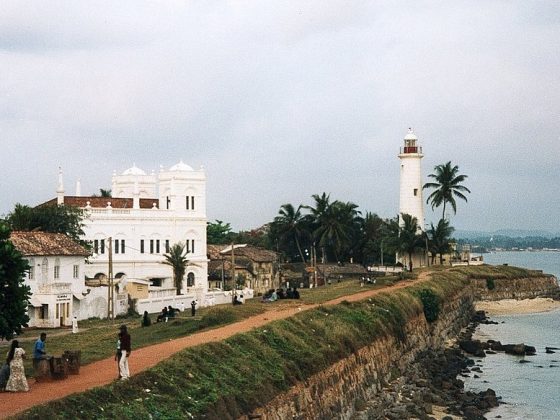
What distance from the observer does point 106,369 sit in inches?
1030

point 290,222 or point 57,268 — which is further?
point 290,222

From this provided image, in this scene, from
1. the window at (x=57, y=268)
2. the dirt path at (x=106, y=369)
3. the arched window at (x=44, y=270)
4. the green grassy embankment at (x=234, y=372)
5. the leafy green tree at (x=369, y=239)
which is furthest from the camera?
the leafy green tree at (x=369, y=239)

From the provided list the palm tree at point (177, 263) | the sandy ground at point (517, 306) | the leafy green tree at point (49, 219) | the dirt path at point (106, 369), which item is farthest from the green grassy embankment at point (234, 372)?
the sandy ground at point (517, 306)

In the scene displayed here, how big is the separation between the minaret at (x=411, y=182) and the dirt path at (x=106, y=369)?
192 ft

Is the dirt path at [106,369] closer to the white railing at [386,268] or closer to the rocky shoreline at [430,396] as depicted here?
the rocky shoreline at [430,396]

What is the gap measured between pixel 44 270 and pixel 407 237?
47903mm

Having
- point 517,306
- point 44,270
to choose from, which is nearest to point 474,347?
point 44,270

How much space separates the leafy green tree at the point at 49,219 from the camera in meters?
64.9

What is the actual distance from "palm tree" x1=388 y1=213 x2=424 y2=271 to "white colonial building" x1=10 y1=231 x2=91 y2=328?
43727mm

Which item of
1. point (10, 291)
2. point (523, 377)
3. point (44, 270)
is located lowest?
point (523, 377)

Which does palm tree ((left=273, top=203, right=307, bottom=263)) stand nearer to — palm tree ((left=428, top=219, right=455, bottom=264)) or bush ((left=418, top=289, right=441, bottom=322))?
palm tree ((left=428, top=219, right=455, bottom=264))

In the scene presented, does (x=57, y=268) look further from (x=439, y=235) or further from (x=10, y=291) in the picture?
(x=439, y=235)

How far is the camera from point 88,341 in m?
36.7

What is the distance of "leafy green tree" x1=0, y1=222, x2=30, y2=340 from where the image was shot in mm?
33094
